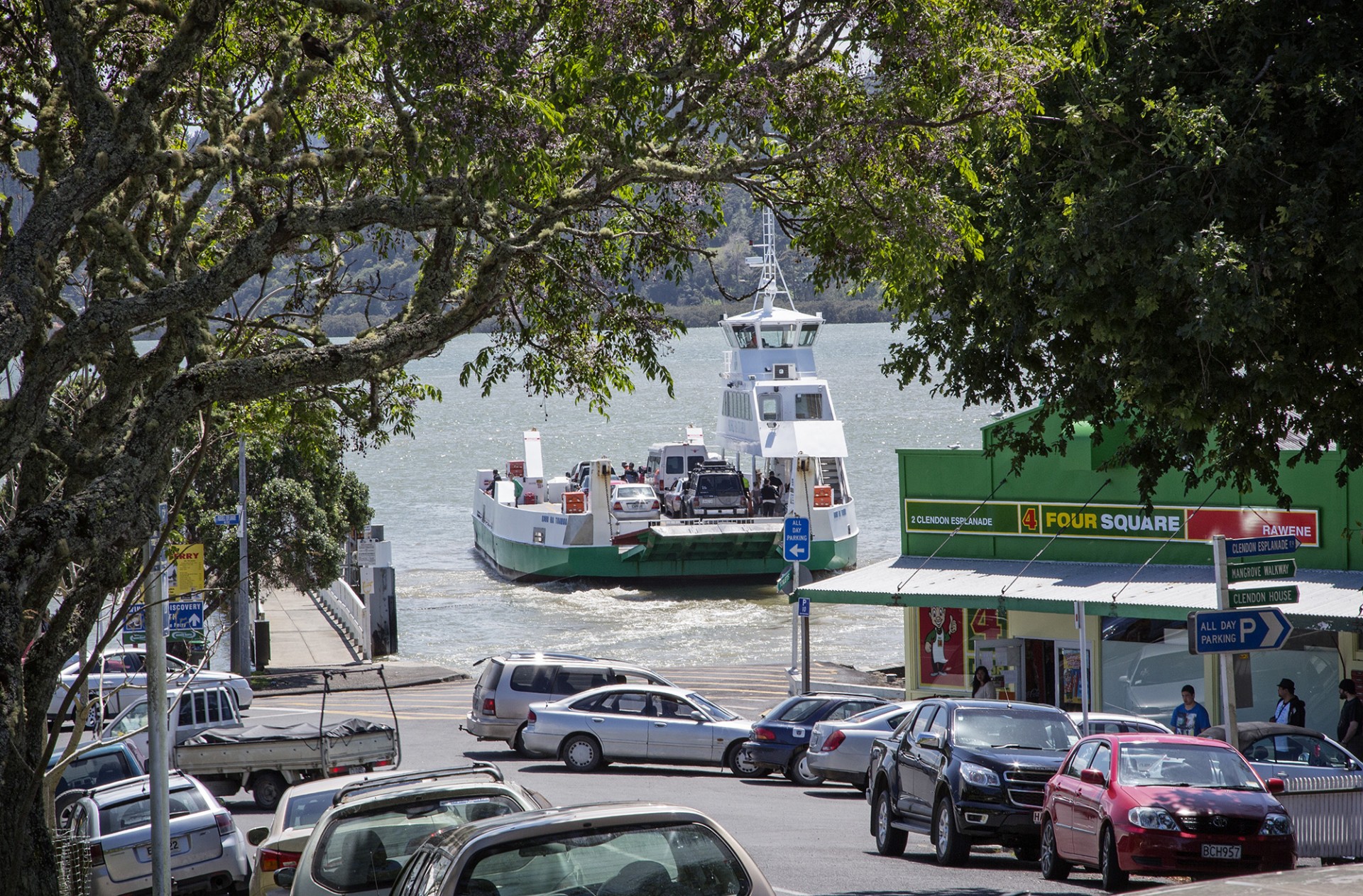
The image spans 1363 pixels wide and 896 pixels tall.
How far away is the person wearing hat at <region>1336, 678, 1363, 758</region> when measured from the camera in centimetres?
1688

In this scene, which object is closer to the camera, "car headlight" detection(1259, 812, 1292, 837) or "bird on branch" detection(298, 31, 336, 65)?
"bird on branch" detection(298, 31, 336, 65)

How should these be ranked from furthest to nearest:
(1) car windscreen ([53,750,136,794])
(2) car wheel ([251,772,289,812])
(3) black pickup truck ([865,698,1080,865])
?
(2) car wheel ([251,772,289,812]) < (1) car windscreen ([53,750,136,794]) < (3) black pickup truck ([865,698,1080,865])

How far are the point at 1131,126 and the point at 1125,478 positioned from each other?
13.7 meters

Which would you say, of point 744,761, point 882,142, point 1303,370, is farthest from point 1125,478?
point 882,142

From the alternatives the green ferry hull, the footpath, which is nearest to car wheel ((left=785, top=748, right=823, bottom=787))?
the footpath

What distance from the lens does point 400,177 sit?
10.0 meters

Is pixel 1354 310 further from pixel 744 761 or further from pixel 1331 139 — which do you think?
pixel 744 761

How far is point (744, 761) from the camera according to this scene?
20.7 metres

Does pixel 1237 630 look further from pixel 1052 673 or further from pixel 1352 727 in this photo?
pixel 1052 673

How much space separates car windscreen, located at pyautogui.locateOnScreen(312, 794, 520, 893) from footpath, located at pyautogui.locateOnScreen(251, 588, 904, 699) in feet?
59.9

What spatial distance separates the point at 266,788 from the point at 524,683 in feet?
16.6

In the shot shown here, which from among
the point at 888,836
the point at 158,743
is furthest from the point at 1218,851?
the point at 158,743

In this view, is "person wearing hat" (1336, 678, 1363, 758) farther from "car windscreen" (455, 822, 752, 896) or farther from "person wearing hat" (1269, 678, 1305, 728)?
"car windscreen" (455, 822, 752, 896)

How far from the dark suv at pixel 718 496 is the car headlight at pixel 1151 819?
39171mm
